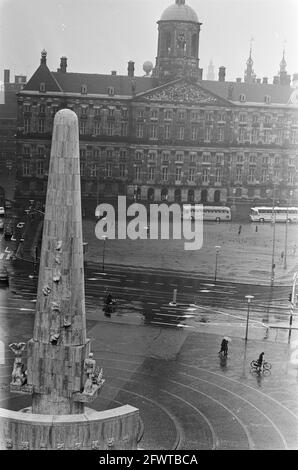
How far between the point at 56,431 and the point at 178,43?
88625 millimetres

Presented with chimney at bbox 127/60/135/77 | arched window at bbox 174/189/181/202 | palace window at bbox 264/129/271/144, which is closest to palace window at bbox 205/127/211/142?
arched window at bbox 174/189/181/202

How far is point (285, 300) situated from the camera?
5131cm

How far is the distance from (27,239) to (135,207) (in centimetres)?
2880

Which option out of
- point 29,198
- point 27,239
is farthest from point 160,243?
point 29,198

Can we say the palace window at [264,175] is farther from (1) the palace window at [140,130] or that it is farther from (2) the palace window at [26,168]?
(2) the palace window at [26,168]

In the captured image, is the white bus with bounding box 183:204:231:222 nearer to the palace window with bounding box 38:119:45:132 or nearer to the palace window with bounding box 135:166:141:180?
the palace window with bounding box 135:166:141:180

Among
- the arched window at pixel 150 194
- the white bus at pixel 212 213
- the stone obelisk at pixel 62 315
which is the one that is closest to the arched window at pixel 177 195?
the arched window at pixel 150 194

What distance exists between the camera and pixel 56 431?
67.6 ft

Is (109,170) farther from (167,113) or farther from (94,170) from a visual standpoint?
(167,113)

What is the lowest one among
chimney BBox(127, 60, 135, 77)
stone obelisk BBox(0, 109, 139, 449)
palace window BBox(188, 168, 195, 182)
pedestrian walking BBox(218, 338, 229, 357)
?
pedestrian walking BBox(218, 338, 229, 357)

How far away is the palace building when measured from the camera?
339ft

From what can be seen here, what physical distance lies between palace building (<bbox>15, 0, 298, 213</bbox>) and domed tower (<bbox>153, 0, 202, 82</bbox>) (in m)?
0.14

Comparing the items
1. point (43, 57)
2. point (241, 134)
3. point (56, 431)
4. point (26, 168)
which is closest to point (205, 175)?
point (241, 134)

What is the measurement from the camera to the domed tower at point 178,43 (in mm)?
102875
